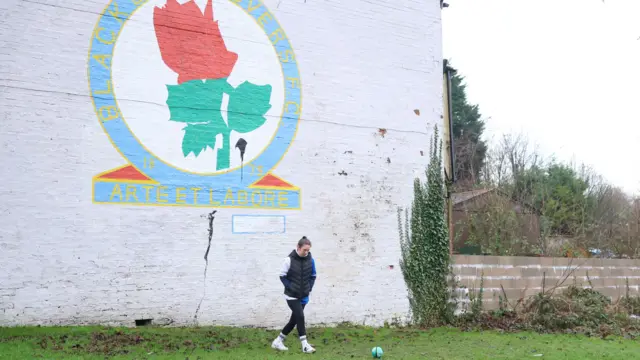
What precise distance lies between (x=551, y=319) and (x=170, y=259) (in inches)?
A: 318

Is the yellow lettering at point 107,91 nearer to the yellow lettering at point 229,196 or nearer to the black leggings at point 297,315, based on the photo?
the yellow lettering at point 229,196

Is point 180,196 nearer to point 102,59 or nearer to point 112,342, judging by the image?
point 102,59

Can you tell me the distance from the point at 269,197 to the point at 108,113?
133 inches

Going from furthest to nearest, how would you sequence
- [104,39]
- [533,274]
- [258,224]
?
1. [533,274]
2. [258,224]
3. [104,39]

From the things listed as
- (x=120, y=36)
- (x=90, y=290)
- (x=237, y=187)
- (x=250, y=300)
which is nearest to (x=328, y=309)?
(x=250, y=300)

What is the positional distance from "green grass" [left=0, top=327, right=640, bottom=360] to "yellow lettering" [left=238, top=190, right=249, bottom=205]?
2393 mm

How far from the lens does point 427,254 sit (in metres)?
13.9

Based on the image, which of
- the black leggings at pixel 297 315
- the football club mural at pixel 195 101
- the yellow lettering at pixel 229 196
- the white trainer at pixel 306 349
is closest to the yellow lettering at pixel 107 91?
the football club mural at pixel 195 101

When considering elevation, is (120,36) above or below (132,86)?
above

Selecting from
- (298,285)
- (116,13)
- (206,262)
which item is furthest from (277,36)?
(298,285)

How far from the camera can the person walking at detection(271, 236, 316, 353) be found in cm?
A: 966

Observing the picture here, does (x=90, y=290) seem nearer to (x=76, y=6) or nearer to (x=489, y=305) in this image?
(x=76, y=6)

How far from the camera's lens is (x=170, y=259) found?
11500 mm

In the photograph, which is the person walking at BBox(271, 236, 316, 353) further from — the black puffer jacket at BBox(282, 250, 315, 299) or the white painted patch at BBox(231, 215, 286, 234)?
the white painted patch at BBox(231, 215, 286, 234)
